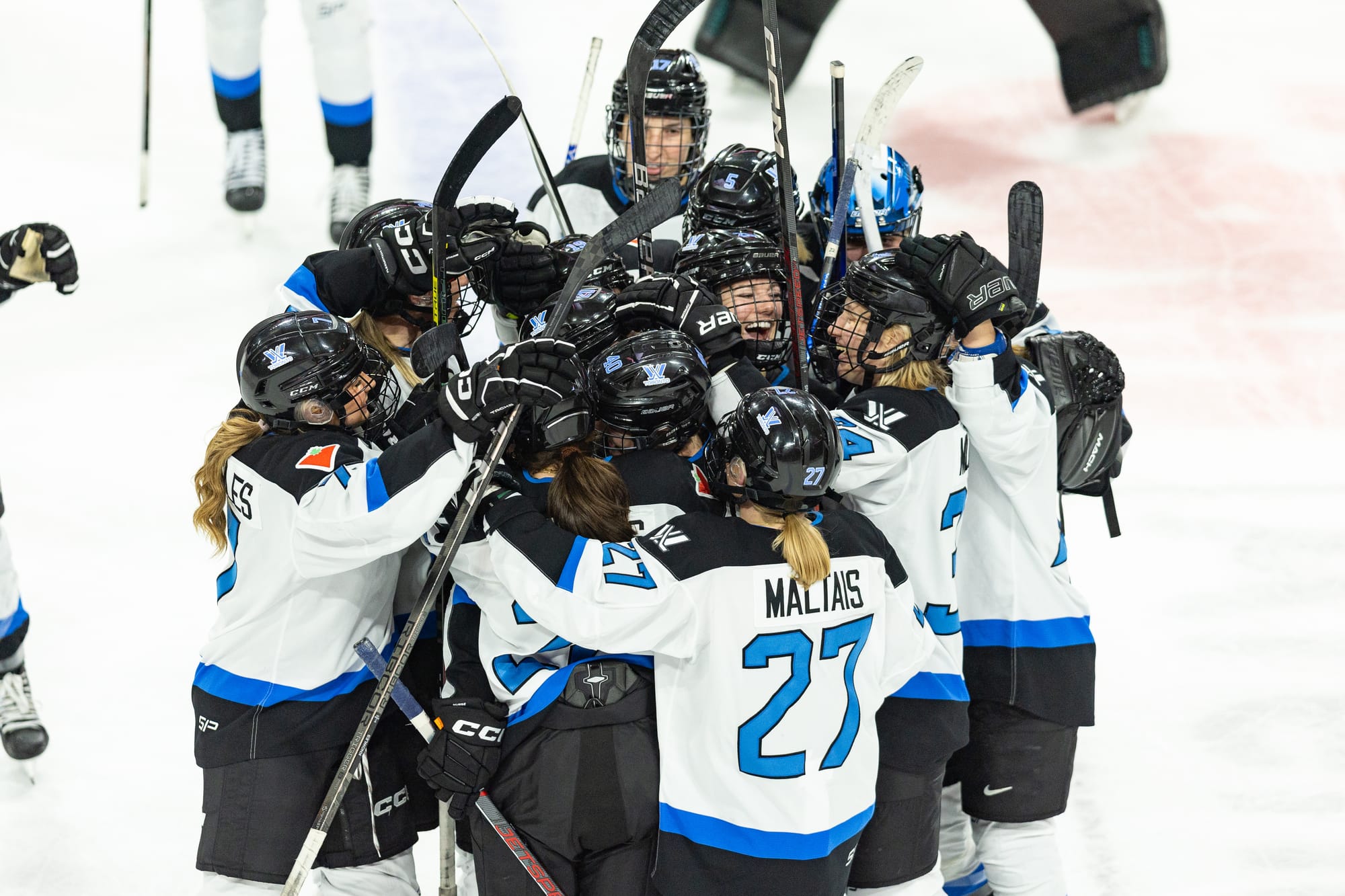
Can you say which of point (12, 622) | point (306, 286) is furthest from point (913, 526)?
point (12, 622)

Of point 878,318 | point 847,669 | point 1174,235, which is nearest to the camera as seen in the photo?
point 847,669

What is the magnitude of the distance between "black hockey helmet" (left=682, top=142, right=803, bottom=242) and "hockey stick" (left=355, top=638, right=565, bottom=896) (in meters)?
1.45

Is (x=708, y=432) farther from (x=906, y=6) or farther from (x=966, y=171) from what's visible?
(x=906, y=6)

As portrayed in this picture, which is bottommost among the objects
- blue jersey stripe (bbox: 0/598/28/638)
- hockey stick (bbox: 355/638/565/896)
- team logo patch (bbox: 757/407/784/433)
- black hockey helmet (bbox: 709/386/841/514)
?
blue jersey stripe (bbox: 0/598/28/638)

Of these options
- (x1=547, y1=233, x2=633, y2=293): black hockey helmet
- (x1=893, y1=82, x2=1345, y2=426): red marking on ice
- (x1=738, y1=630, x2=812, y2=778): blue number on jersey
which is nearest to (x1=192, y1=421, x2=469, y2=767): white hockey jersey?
(x1=738, y1=630, x2=812, y2=778): blue number on jersey

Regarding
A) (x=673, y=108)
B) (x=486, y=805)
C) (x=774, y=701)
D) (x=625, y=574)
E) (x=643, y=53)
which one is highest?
(x=643, y=53)

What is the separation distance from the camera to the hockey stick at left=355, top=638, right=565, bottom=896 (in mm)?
2475

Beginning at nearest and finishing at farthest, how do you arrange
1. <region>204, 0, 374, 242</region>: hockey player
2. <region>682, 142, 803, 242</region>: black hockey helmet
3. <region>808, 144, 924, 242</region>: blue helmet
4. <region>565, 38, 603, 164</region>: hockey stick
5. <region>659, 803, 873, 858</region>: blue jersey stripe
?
<region>659, 803, 873, 858</region>: blue jersey stripe, <region>682, 142, 803, 242</region>: black hockey helmet, <region>808, 144, 924, 242</region>: blue helmet, <region>565, 38, 603, 164</region>: hockey stick, <region>204, 0, 374, 242</region>: hockey player

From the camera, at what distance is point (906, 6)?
850 cm

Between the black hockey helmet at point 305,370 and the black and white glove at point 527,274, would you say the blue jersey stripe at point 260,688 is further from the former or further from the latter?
the black and white glove at point 527,274

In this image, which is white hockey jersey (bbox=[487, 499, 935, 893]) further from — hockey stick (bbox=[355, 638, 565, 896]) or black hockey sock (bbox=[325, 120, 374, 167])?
black hockey sock (bbox=[325, 120, 374, 167])

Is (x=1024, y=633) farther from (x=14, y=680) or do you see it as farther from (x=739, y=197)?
(x=14, y=680)

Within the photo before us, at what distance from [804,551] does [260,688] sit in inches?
44.1

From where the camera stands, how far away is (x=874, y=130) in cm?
343
